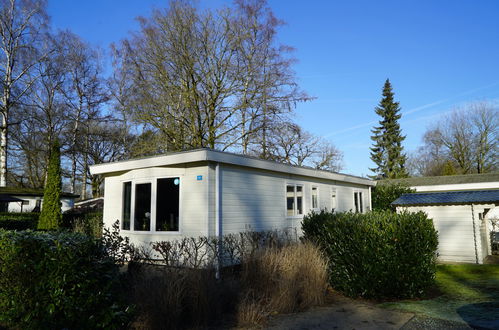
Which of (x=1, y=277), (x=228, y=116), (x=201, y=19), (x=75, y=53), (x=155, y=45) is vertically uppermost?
(x=75, y=53)

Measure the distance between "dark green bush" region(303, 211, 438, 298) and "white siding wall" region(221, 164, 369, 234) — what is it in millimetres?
2778

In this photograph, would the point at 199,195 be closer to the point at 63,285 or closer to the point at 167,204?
the point at 167,204

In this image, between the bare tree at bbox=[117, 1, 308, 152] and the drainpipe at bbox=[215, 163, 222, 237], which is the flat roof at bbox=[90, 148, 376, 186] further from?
the bare tree at bbox=[117, 1, 308, 152]

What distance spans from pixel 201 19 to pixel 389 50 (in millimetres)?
9584

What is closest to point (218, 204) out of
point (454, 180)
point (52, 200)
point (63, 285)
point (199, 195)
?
point (199, 195)

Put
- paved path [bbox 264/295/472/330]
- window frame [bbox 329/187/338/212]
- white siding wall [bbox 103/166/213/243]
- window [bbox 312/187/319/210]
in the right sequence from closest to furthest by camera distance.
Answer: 1. paved path [bbox 264/295/472/330]
2. white siding wall [bbox 103/166/213/243]
3. window [bbox 312/187/319/210]
4. window frame [bbox 329/187/338/212]

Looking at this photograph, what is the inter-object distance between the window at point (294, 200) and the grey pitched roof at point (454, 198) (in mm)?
2977

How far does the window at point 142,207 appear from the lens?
8.77m

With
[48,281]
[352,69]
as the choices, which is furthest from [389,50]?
[48,281]

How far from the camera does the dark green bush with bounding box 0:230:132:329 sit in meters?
3.61

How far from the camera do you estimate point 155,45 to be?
677 inches

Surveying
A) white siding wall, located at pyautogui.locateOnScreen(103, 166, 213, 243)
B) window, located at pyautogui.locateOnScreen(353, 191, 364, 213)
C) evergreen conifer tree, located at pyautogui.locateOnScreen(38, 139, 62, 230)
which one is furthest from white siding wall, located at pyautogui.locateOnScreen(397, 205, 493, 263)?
evergreen conifer tree, located at pyautogui.locateOnScreen(38, 139, 62, 230)

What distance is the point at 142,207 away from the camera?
29.2ft

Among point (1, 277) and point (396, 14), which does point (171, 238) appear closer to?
point (1, 277)
